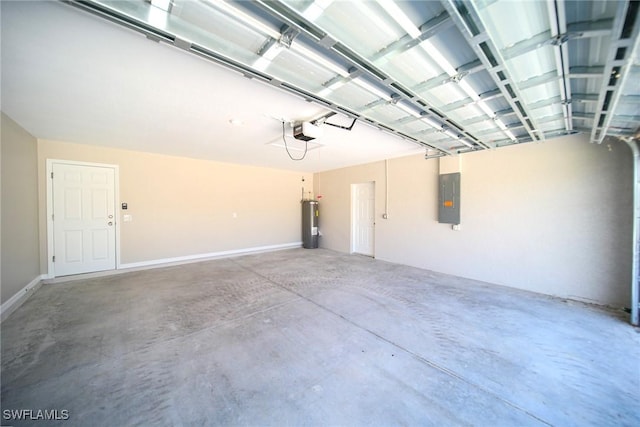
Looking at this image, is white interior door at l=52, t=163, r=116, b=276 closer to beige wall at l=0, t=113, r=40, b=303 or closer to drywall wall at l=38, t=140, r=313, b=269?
drywall wall at l=38, t=140, r=313, b=269

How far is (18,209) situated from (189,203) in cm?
260

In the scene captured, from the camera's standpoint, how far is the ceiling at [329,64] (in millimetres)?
1255

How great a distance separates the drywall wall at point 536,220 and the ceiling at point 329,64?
561 millimetres

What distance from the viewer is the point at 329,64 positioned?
1688 mm

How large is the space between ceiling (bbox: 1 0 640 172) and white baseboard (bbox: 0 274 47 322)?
2.43m

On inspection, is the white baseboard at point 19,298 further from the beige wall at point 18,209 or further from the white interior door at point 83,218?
the white interior door at point 83,218

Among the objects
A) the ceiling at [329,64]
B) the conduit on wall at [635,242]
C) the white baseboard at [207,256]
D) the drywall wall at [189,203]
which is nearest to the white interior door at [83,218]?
the drywall wall at [189,203]

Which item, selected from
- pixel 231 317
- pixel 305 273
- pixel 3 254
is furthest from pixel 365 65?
pixel 3 254

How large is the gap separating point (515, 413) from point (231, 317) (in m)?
2.71

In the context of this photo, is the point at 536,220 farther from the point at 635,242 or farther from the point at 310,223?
the point at 310,223

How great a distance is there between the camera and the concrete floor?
4.96 feet

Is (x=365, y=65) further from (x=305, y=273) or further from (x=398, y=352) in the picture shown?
(x=305, y=273)

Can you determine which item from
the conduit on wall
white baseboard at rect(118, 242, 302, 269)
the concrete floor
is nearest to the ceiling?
the conduit on wall

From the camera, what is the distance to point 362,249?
6508 millimetres
